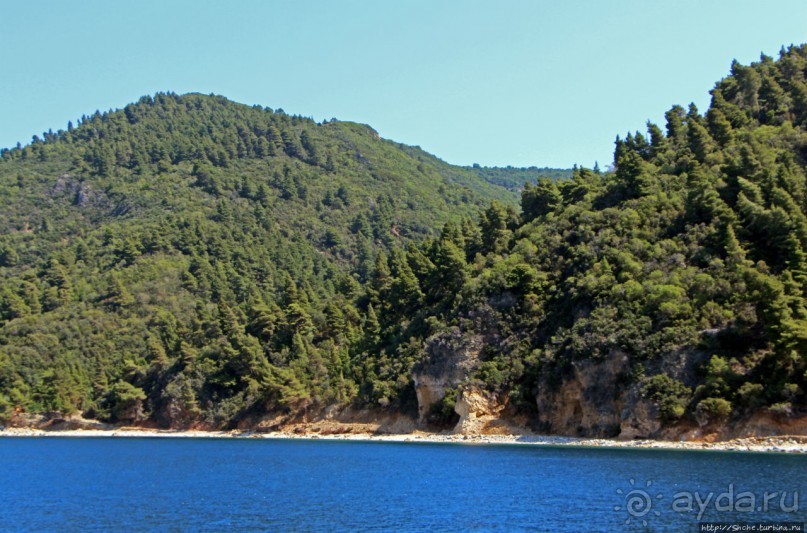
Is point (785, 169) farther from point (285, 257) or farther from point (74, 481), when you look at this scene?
point (285, 257)

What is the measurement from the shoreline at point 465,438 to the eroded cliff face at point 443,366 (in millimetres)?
3657

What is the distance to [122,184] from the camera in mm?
188250

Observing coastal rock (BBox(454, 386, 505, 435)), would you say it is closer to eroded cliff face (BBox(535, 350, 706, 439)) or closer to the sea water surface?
eroded cliff face (BBox(535, 350, 706, 439))

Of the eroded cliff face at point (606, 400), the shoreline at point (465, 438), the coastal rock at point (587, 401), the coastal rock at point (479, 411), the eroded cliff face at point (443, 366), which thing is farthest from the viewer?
the eroded cliff face at point (443, 366)

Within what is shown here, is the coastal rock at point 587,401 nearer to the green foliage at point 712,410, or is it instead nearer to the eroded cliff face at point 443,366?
the green foliage at point 712,410

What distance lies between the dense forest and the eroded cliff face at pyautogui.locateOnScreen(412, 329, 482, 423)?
20.7 inches

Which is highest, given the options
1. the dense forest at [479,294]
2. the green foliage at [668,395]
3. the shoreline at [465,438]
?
the dense forest at [479,294]

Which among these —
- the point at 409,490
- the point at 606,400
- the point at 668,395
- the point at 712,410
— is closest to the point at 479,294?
the point at 606,400

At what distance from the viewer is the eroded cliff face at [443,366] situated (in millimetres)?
79125

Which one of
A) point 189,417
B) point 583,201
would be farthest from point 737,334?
point 189,417

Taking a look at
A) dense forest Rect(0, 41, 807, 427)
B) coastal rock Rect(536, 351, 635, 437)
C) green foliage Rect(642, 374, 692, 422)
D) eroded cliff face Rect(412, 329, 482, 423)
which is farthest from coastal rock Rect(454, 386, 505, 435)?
green foliage Rect(642, 374, 692, 422)

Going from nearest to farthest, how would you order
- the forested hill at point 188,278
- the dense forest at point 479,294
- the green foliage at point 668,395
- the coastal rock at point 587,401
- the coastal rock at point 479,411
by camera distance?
the green foliage at point 668,395 → the dense forest at point 479,294 → the coastal rock at point 587,401 → the coastal rock at point 479,411 → the forested hill at point 188,278

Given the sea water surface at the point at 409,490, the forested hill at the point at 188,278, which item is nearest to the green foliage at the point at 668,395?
the sea water surface at the point at 409,490

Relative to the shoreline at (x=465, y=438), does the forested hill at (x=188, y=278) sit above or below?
above
